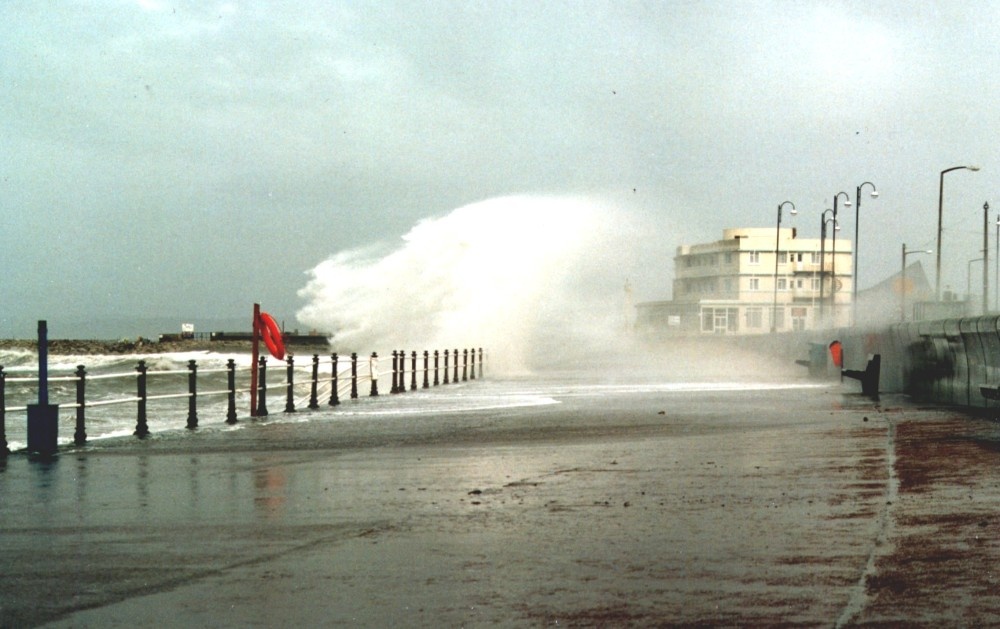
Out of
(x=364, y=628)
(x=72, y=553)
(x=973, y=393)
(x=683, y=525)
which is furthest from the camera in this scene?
(x=973, y=393)

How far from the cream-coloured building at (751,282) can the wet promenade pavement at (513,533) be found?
14864 cm

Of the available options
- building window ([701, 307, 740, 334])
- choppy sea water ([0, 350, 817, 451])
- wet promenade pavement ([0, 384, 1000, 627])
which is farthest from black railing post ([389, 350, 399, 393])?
building window ([701, 307, 740, 334])

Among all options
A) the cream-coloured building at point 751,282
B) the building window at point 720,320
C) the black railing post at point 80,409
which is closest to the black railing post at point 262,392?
Answer: the black railing post at point 80,409

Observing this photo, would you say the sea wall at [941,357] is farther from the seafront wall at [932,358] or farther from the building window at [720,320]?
the building window at [720,320]

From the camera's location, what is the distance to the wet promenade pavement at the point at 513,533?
6746mm

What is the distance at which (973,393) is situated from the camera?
24.4 m

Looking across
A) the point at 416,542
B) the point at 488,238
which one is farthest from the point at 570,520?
the point at 488,238

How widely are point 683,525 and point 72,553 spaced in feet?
13.4

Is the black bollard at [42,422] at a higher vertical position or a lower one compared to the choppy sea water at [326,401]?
higher

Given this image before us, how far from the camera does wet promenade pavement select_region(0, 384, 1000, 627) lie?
22.1 feet

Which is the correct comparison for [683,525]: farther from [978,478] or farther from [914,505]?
[978,478]

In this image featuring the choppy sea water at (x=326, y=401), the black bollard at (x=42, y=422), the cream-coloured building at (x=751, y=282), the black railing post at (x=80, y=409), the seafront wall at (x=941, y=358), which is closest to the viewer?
the black bollard at (x=42, y=422)

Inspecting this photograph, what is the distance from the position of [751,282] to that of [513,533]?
164 m

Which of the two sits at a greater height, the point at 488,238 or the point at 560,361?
the point at 488,238
